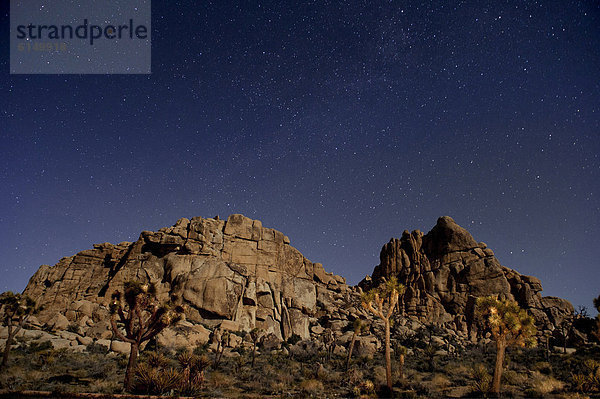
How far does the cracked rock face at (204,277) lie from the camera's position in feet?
172

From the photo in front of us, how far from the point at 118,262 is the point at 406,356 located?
5241cm

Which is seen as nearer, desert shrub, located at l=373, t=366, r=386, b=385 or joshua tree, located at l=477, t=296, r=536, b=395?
joshua tree, located at l=477, t=296, r=536, b=395

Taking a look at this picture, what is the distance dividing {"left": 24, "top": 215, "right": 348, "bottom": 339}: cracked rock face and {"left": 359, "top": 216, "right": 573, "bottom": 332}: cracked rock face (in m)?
21.3

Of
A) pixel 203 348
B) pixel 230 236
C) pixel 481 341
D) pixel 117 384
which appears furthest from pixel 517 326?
pixel 230 236

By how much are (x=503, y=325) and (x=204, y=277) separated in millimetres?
44679

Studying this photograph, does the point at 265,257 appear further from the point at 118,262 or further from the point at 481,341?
the point at 481,341

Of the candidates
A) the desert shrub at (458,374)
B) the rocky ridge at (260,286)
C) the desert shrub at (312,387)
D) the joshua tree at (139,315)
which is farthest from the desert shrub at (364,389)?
the rocky ridge at (260,286)

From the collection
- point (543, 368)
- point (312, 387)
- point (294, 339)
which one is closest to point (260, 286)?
point (294, 339)

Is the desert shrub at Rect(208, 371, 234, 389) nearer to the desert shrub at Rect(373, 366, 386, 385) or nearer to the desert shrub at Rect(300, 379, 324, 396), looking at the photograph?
the desert shrub at Rect(300, 379, 324, 396)

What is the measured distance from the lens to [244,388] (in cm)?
2264

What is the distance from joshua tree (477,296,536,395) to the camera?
2209 cm

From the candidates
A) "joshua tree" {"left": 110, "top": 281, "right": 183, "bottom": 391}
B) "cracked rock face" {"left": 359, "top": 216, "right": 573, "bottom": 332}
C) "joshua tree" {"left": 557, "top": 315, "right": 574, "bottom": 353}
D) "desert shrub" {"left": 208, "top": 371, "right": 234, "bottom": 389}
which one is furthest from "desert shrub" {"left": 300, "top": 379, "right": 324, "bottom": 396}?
"joshua tree" {"left": 557, "top": 315, "right": 574, "bottom": 353}

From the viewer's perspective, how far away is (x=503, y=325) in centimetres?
2247

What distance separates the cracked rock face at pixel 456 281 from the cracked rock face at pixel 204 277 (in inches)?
841
